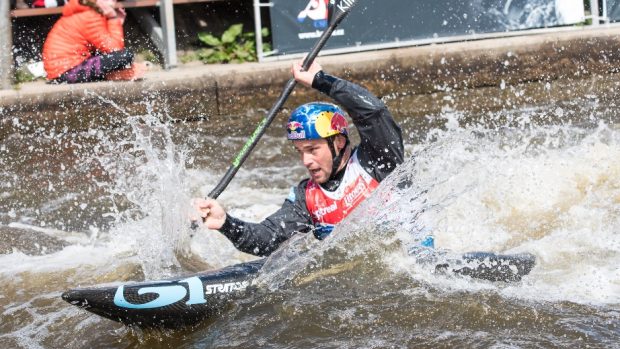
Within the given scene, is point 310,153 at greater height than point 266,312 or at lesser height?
greater

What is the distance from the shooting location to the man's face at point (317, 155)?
5.77m

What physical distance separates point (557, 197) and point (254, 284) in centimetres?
321

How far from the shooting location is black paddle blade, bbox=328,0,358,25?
255 inches

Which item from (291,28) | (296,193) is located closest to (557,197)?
(296,193)

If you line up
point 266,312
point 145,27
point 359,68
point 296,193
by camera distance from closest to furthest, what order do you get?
point 266,312 < point 296,193 < point 359,68 < point 145,27

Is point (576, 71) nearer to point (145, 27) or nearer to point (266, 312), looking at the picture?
point (145, 27)

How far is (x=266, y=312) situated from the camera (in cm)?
550

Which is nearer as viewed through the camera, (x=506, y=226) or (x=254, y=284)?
(x=254, y=284)

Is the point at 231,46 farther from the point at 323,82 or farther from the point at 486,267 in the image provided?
the point at 486,267

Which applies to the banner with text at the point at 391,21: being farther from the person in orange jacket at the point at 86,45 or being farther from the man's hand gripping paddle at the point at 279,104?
the man's hand gripping paddle at the point at 279,104

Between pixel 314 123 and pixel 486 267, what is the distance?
1.29m

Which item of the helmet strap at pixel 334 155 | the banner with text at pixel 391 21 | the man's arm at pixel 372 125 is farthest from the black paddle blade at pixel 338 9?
the banner with text at pixel 391 21

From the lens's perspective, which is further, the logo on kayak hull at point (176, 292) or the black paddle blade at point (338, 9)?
Answer: the black paddle blade at point (338, 9)

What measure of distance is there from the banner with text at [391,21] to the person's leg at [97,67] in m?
1.79
